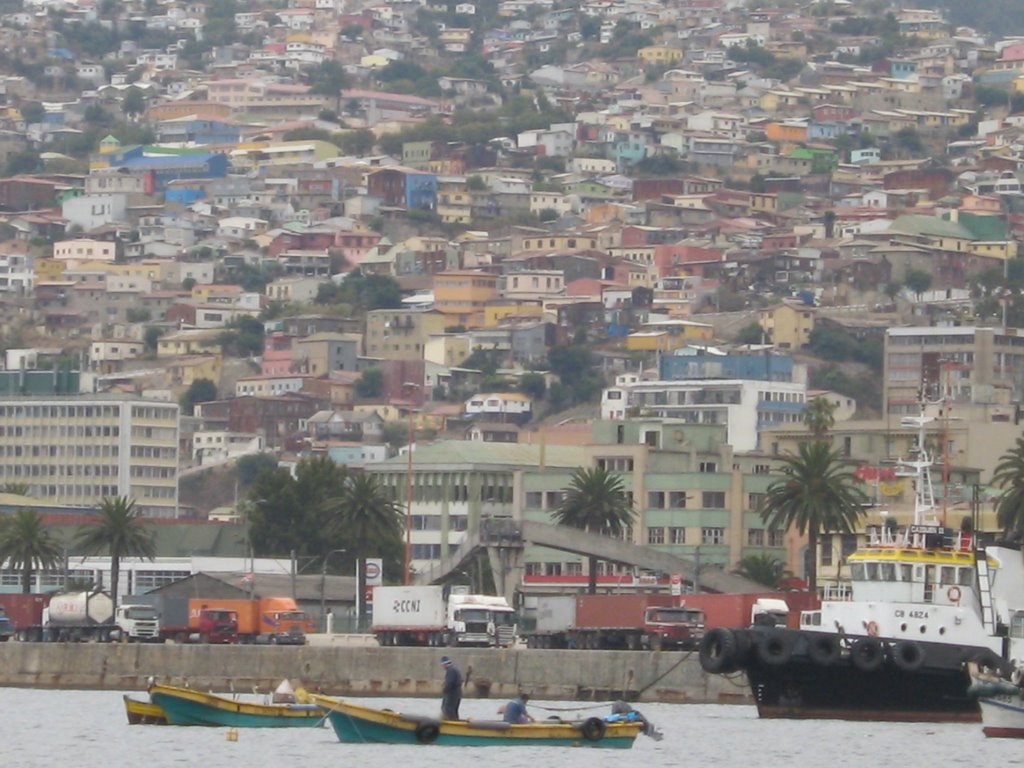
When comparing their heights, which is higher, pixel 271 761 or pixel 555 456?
pixel 555 456

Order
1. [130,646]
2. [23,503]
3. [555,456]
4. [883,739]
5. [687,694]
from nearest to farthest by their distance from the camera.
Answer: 1. [883,739]
2. [687,694]
3. [130,646]
4. [555,456]
5. [23,503]

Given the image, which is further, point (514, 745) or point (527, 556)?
point (527, 556)

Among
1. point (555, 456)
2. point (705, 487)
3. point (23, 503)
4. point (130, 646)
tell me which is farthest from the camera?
point (23, 503)

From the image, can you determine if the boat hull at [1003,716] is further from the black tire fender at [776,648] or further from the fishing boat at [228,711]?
the fishing boat at [228,711]

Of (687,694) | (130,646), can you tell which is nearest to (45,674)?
(130,646)

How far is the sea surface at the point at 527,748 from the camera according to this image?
75500mm

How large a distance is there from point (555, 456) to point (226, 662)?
63581 mm

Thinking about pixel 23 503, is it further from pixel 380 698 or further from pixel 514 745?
pixel 514 745

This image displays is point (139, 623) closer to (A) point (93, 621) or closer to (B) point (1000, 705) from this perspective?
(A) point (93, 621)

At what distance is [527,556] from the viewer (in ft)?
482

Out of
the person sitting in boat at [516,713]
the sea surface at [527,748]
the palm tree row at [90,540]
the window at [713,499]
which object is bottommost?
the sea surface at [527,748]

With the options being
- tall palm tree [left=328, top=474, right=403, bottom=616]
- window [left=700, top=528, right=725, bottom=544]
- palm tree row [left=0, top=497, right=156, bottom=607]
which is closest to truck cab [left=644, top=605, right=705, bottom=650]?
tall palm tree [left=328, top=474, right=403, bottom=616]

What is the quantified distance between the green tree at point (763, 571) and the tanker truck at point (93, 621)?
2870 centimetres

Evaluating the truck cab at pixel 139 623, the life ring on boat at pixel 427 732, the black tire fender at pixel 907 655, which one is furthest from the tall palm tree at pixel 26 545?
the life ring on boat at pixel 427 732
